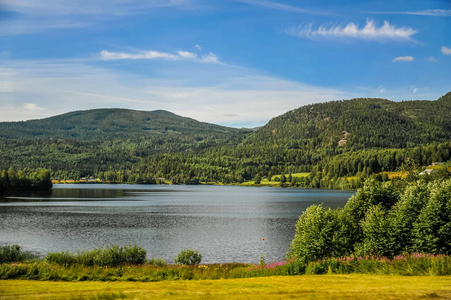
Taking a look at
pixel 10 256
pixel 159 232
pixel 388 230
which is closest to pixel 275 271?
pixel 388 230

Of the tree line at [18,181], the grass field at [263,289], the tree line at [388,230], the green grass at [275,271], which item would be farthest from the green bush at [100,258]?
the tree line at [18,181]

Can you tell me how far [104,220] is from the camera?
309 feet

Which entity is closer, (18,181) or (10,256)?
(10,256)

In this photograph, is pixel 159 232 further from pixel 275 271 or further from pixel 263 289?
pixel 263 289

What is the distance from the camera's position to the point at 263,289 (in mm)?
22781

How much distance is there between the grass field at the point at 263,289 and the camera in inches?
808

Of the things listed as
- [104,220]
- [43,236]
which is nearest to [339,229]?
[43,236]

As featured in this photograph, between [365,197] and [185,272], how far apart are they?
2597cm

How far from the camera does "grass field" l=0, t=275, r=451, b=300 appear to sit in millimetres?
20531

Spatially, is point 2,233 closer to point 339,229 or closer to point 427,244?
point 339,229

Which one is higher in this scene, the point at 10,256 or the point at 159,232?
the point at 10,256

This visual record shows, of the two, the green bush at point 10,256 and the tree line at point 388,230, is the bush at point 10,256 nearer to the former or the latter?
the green bush at point 10,256

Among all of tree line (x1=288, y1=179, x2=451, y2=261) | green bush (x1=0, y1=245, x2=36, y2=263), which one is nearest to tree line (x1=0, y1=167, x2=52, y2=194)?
green bush (x1=0, y1=245, x2=36, y2=263)

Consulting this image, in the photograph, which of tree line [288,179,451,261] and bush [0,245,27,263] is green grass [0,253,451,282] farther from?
bush [0,245,27,263]
